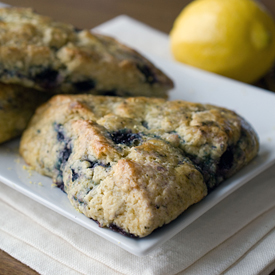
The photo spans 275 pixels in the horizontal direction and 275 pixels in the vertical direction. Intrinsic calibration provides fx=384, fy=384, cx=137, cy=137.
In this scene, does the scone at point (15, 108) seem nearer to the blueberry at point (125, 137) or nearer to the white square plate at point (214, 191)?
the white square plate at point (214, 191)

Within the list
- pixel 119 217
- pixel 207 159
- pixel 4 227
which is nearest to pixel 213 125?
pixel 207 159

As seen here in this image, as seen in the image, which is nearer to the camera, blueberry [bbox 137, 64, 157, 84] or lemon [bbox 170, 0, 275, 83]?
blueberry [bbox 137, 64, 157, 84]

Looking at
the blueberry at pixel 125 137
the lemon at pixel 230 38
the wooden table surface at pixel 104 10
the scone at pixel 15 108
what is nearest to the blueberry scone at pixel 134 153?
the blueberry at pixel 125 137

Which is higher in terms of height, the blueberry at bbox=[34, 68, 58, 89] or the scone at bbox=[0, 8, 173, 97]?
the scone at bbox=[0, 8, 173, 97]

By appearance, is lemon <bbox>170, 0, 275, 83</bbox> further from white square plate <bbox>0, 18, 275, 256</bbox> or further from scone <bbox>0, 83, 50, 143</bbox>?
scone <bbox>0, 83, 50, 143</bbox>

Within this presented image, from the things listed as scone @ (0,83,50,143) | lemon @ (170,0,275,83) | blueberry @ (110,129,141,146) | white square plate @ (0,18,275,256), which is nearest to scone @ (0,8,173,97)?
scone @ (0,83,50,143)

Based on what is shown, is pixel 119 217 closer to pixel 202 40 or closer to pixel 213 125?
pixel 213 125

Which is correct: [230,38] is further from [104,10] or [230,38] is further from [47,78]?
[104,10]
